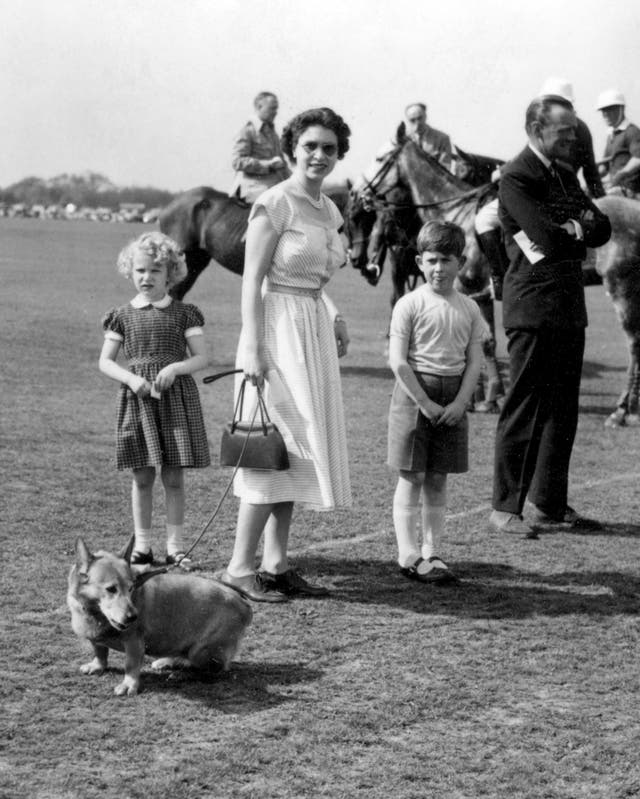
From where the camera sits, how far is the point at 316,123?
6086 millimetres

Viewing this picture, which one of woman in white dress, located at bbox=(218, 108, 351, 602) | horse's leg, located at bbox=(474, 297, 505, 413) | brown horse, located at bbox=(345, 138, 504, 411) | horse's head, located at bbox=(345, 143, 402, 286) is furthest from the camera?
horse's head, located at bbox=(345, 143, 402, 286)

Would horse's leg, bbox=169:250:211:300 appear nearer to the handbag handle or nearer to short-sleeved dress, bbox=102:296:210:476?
short-sleeved dress, bbox=102:296:210:476

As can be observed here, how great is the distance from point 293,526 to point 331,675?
2566mm

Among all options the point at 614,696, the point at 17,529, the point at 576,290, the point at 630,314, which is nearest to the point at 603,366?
the point at 630,314

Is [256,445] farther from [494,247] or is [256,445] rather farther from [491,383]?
[491,383]

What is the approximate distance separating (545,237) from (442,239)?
105cm

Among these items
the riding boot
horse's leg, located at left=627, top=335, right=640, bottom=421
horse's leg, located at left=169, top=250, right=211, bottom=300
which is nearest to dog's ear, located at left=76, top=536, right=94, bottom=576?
the riding boot

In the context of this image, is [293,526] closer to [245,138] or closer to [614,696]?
[614,696]

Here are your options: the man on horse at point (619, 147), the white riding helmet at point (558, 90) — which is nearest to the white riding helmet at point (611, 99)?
the man on horse at point (619, 147)

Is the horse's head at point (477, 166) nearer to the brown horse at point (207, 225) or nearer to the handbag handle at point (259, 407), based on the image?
the brown horse at point (207, 225)

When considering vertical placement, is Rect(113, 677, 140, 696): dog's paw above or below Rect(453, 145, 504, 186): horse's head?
below

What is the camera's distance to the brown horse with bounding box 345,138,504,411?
500 inches

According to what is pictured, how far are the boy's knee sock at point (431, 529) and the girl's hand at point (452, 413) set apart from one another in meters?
0.41

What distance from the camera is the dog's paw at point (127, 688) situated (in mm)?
4848
